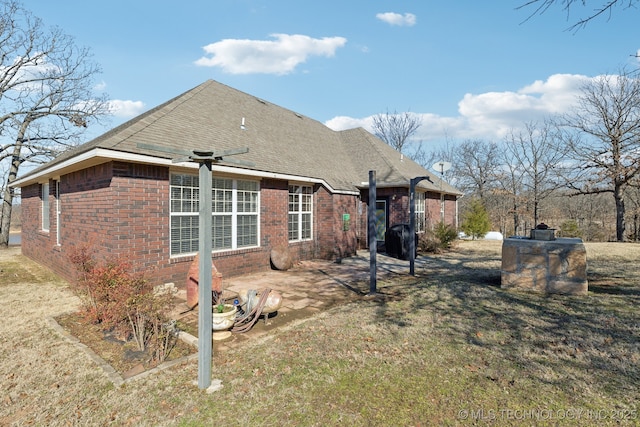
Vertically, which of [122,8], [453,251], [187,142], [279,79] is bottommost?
[453,251]

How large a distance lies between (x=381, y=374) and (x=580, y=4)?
492cm

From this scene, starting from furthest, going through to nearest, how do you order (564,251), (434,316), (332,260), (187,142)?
(332,260) < (187,142) < (564,251) < (434,316)

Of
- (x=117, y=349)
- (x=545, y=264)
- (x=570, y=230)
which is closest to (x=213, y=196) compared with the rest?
(x=117, y=349)

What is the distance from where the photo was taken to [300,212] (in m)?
11.2

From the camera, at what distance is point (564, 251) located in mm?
6902

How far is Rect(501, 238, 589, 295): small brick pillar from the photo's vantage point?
6.76 metres

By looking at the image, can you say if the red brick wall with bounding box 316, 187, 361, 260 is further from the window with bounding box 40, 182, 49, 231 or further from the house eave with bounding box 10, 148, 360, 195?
the window with bounding box 40, 182, 49, 231

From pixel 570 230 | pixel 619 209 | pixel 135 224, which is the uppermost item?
pixel 619 209

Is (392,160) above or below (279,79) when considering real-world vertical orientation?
below

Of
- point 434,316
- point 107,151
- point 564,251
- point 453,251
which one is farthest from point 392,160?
point 107,151

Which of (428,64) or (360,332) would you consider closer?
(360,332)

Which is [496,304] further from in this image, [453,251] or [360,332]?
[453,251]

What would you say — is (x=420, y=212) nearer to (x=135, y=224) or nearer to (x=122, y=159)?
(x=135, y=224)

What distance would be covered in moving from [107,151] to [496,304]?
814 centimetres
